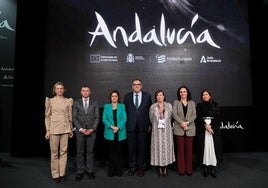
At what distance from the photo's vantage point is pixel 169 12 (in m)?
4.84

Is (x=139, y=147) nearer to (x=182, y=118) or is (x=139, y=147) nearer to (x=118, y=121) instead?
(x=118, y=121)

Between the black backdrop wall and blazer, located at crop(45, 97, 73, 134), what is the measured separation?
4.53 feet

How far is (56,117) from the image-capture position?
321 cm

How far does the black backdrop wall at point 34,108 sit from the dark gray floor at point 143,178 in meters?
0.46

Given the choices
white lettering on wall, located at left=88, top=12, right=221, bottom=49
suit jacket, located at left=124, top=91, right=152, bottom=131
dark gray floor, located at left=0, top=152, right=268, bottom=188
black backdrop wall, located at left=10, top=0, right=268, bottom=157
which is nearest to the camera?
dark gray floor, located at left=0, top=152, right=268, bottom=188

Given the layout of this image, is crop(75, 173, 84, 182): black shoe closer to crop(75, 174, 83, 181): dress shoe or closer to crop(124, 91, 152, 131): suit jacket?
crop(75, 174, 83, 181): dress shoe

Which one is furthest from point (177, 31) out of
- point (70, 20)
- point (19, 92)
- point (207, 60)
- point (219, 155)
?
point (19, 92)

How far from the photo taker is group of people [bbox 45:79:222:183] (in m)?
3.31

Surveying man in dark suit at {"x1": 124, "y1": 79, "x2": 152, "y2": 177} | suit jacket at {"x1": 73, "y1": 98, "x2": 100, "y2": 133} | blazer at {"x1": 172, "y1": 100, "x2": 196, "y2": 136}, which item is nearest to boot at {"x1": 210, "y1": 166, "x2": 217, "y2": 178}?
Result: blazer at {"x1": 172, "y1": 100, "x2": 196, "y2": 136}

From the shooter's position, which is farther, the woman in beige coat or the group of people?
the group of people

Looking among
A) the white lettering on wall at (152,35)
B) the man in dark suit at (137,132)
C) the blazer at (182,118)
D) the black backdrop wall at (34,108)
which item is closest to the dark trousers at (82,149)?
the man in dark suit at (137,132)

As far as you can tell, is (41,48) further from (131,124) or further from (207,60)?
(207,60)

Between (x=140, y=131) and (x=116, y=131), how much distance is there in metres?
0.40

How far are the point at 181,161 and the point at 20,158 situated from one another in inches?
127
